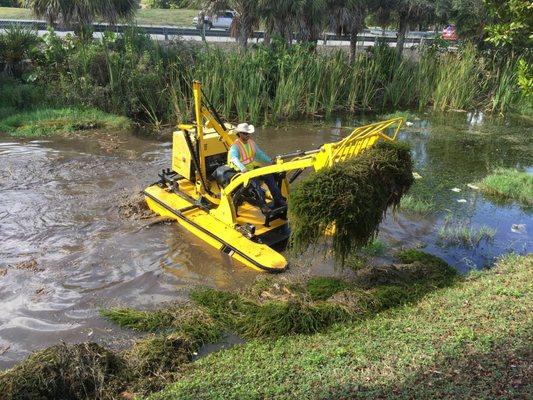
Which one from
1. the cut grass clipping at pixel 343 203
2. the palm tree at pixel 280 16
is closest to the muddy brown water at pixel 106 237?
the cut grass clipping at pixel 343 203

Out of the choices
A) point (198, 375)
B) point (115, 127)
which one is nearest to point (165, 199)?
point (198, 375)

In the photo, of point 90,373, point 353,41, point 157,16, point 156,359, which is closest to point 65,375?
point 90,373

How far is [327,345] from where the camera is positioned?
481 centimetres

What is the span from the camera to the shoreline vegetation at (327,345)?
12.9ft

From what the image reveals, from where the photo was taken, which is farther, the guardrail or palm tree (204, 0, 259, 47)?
the guardrail

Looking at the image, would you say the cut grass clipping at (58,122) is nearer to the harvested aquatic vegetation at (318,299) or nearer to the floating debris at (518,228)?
the harvested aquatic vegetation at (318,299)

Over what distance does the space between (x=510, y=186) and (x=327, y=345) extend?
21.4 feet

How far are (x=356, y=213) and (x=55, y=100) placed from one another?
1122 centimetres

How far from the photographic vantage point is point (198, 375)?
A: 4.56 m

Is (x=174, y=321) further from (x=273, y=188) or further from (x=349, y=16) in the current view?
(x=349, y=16)

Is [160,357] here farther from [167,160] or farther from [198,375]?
[167,160]

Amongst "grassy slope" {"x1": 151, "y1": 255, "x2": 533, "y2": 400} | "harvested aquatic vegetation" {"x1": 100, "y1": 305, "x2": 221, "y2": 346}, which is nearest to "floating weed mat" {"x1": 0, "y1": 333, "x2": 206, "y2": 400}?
"grassy slope" {"x1": 151, "y1": 255, "x2": 533, "y2": 400}

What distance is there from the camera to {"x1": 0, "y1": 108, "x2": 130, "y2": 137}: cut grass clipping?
41.6 ft

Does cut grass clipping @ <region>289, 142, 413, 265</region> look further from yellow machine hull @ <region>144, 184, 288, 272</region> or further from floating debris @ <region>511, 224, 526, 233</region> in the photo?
floating debris @ <region>511, 224, 526, 233</region>
